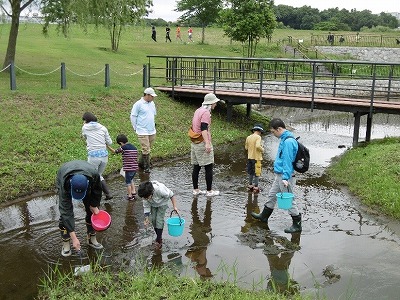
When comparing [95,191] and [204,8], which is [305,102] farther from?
[204,8]

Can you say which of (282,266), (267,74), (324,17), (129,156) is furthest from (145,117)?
(324,17)

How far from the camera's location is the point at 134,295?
5535 mm

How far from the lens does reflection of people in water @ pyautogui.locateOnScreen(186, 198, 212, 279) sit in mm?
6438

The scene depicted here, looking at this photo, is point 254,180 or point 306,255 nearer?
point 306,255

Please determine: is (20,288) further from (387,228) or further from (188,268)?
(387,228)

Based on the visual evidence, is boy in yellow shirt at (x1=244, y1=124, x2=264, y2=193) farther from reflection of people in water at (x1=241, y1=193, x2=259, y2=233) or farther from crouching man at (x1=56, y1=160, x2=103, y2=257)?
crouching man at (x1=56, y1=160, x2=103, y2=257)

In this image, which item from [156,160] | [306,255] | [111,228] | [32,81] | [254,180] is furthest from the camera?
[32,81]

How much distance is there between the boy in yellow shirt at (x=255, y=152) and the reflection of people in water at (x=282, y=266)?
88.5 inches

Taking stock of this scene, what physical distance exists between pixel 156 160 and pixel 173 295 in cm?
726

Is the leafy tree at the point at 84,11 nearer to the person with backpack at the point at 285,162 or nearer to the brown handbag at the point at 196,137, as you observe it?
the brown handbag at the point at 196,137

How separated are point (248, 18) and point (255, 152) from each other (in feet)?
74.2

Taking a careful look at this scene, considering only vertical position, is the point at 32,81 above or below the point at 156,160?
above

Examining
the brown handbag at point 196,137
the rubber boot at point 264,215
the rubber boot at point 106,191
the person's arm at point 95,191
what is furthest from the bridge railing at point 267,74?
the person's arm at point 95,191

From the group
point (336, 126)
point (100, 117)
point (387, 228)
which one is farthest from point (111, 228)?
point (336, 126)
